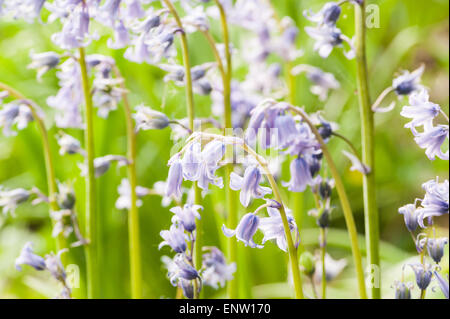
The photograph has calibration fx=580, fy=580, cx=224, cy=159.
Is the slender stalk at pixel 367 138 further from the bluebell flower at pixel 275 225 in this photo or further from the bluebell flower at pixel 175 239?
the bluebell flower at pixel 175 239

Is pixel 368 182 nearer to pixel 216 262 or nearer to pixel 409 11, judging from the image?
pixel 216 262

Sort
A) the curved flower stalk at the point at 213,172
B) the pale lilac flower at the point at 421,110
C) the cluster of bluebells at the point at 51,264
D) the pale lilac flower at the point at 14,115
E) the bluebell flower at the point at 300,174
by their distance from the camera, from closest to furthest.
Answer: the curved flower stalk at the point at 213,172 → the pale lilac flower at the point at 421,110 → the bluebell flower at the point at 300,174 → the cluster of bluebells at the point at 51,264 → the pale lilac flower at the point at 14,115

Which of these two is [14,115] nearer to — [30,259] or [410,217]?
[30,259]

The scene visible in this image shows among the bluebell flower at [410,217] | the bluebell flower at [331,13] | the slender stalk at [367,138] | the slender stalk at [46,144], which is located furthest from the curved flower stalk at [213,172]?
the slender stalk at [46,144]

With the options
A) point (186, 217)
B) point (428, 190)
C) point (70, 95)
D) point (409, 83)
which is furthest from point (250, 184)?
point (70, 95)

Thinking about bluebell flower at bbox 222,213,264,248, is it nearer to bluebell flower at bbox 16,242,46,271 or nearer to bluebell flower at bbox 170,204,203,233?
bluebell flower at bbox 170,204,203,233

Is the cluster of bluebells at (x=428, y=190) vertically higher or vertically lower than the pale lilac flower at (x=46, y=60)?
lower

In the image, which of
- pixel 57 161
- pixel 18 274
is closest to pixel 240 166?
pixel 57 161

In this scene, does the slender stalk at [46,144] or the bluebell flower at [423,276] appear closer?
the bluebell flower at [423,276]
